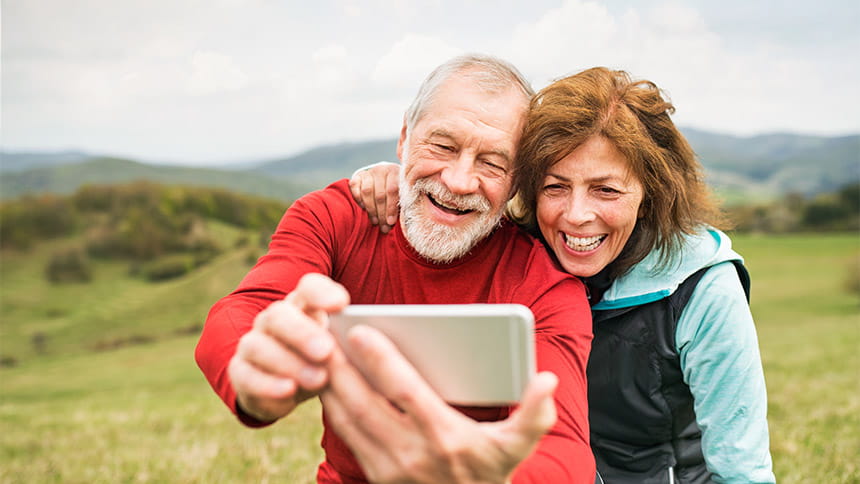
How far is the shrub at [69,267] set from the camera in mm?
31953

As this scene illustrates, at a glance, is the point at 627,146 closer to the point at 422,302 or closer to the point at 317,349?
the point at 422,302

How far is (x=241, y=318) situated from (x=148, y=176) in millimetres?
43496

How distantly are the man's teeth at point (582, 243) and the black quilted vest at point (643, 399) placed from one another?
0.37 m

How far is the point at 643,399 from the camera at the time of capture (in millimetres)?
3301

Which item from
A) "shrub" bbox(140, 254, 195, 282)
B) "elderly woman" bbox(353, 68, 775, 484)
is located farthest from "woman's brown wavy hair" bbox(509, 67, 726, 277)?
"shrub" bbox(140, 254, 195, 282)

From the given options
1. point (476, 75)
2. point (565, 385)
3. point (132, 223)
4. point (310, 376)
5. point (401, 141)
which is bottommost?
point (132, 223)

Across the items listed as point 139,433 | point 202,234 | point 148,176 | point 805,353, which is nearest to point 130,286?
point 202,234

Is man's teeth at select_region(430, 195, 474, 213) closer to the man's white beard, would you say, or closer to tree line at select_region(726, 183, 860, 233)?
the man's white beard

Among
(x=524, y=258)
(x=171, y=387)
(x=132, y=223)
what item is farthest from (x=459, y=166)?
(x=132, y=223)

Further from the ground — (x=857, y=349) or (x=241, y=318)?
(x=241, y=318)

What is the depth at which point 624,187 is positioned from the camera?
3.08 metres

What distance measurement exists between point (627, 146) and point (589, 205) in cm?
32

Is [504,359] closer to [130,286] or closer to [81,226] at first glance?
[130,286]

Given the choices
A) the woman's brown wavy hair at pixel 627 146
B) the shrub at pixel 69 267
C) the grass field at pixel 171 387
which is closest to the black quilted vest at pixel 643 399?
the woman's brown wavy hair at pixel 627 146
